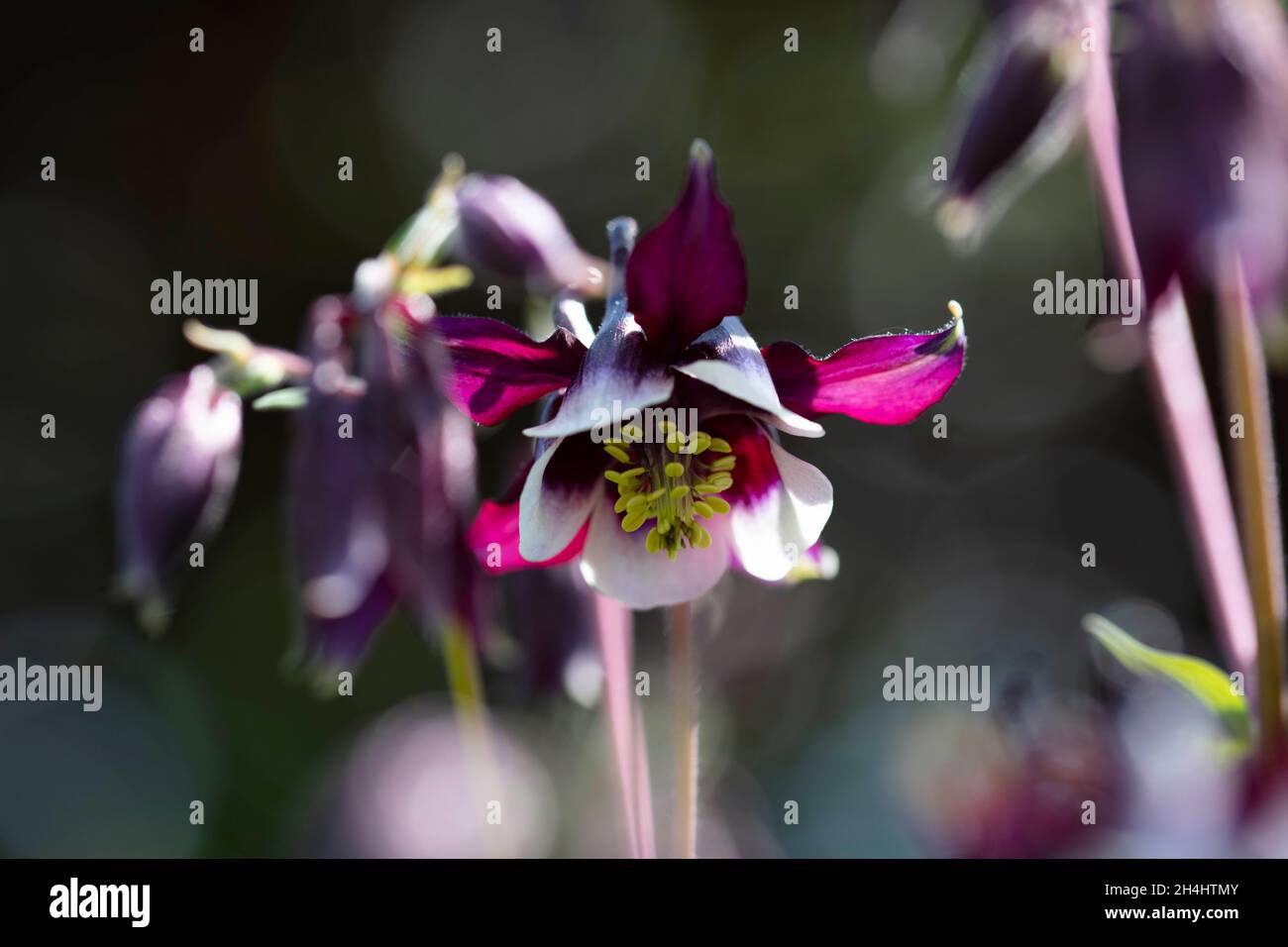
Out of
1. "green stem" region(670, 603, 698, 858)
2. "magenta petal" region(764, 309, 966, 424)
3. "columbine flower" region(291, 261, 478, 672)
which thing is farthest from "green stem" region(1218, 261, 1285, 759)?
"columbine flower" region(291, 261, 478, 672)

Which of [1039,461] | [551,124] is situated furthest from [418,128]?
[1039,461]

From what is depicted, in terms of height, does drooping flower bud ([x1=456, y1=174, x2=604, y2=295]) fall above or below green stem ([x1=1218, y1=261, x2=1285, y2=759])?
above

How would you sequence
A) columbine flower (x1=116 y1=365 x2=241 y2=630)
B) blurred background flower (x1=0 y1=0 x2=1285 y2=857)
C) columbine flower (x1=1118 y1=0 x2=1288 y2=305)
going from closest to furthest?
columbine flower (x1=1118 y1=0 x2=1288 y2=305) < columbine flower (x1=116 y1=365 x2=241 y2=630) < blurred background flower (x1=0 y1=0 x2=1285 y2=857)

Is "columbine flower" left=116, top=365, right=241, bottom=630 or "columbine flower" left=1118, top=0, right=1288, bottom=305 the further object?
"columbine flower" left=116, top=365, right=241, bottom=630

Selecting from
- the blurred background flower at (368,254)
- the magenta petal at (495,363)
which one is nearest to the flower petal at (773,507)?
the magenta petal at (495,363)

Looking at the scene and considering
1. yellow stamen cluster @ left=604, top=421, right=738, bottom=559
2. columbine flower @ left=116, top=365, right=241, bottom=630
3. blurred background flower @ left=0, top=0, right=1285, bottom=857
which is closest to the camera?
yellow stamen cluster @ left=604, top=421, right=738, bottom=559

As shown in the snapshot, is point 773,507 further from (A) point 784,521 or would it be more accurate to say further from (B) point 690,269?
(B) point 690,269

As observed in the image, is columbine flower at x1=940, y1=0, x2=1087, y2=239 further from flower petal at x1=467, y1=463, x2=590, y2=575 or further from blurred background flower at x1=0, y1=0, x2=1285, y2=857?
blurred background flower at x1=0, y1=0, x2=1285, y2=857
